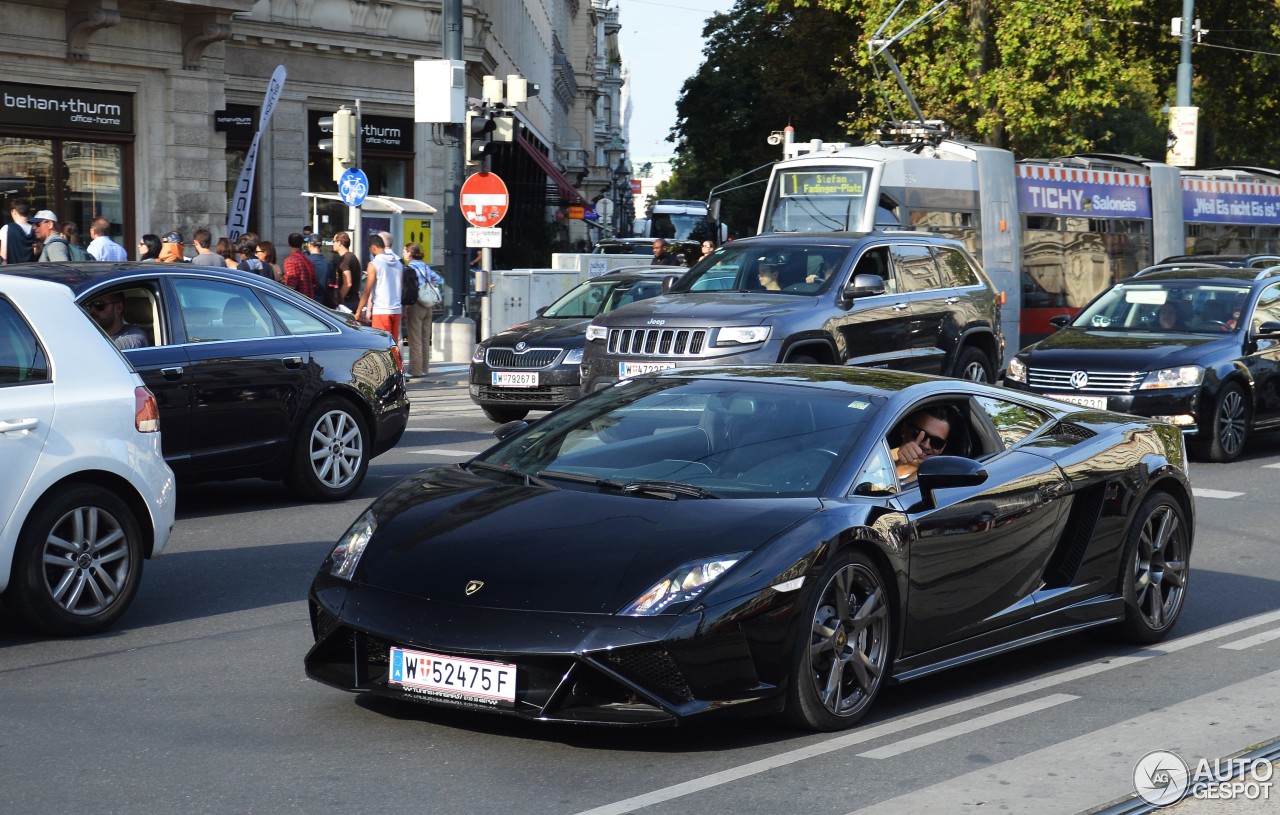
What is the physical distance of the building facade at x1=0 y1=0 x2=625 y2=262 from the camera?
84.6 feet

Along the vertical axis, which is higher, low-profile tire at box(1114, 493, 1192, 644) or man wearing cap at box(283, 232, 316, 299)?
man wearing cap at box(283, 232, 316, 299)

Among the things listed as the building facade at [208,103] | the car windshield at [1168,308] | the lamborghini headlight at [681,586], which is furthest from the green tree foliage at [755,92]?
the lamborghini headlight at [681,586]

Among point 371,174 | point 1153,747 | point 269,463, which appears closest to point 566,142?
point 371,174

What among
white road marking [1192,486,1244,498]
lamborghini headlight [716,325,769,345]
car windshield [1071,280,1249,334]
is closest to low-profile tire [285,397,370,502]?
lamborghini headlight [716,325,769,345]

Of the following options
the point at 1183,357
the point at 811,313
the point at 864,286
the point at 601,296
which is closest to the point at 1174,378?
the point at 1183,357

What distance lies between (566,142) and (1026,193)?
6547cm

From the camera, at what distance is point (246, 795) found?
500 centimetres

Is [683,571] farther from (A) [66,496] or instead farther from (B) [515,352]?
(B) [515,352]

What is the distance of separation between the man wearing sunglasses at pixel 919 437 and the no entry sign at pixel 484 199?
1694 centimetres

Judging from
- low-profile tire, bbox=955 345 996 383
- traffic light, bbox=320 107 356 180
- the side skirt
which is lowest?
the side skirt

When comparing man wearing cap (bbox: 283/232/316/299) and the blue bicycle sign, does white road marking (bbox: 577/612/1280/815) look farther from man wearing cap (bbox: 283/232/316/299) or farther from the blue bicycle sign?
the blue bicycle sign

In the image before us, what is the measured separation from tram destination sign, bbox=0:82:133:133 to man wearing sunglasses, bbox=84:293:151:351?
1664cm

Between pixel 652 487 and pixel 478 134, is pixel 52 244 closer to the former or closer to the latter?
pixel 478 134

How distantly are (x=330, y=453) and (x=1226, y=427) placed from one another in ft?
26.6
